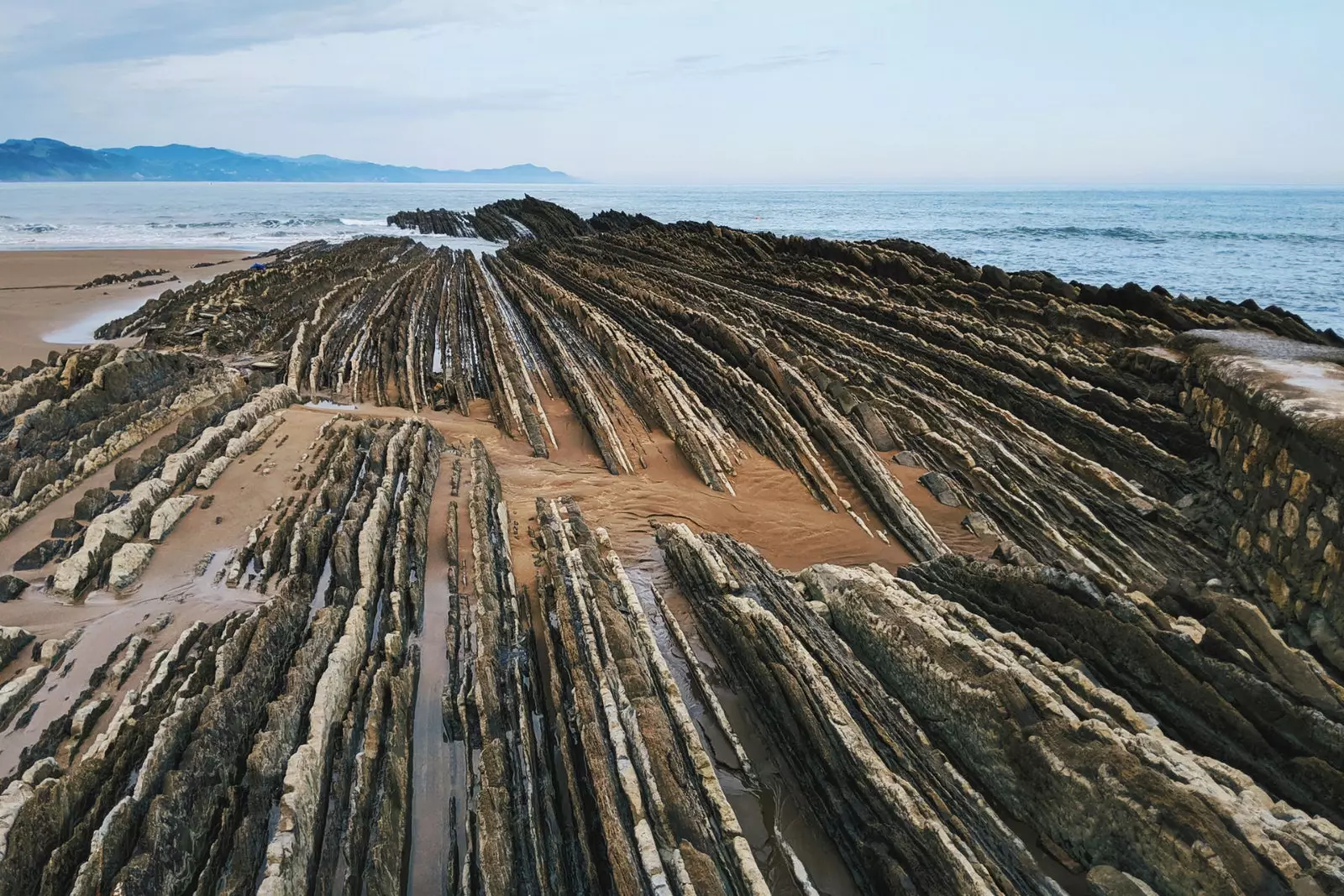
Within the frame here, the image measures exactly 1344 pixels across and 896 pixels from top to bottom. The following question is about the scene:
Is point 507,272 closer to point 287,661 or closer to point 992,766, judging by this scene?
point 287,661

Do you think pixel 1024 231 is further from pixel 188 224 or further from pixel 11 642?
pixel 188 224

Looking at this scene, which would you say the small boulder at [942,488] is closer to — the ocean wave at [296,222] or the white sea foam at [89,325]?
the white sea foam at [89,325]

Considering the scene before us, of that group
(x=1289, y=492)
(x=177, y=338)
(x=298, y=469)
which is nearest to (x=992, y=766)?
(x=1289, y=492)

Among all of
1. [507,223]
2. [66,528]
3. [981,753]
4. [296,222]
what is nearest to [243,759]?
[66,528]

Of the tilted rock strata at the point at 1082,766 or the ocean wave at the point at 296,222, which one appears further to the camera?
the ocean wave at the point at 296,222

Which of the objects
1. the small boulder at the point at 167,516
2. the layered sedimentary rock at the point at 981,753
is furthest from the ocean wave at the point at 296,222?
the layered sedimentary rock at the point at 981,753

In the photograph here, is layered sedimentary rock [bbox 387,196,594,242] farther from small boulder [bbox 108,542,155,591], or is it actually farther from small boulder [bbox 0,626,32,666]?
small boulder [bbox 0,626,32,666]
